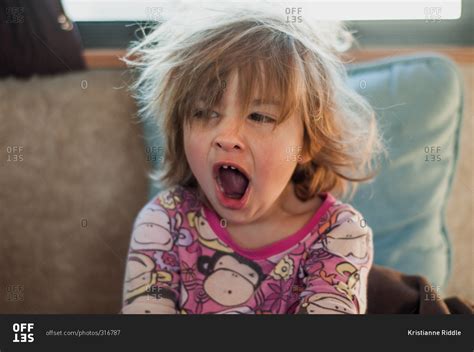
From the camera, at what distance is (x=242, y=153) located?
0.83 meters

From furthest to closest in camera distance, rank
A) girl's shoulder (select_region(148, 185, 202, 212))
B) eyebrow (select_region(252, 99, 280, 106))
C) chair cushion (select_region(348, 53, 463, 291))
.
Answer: chair cushion (select_region(348, 53, 463, 291)) → girl's shoulder (select_region(148, 185, 202, 212)) → eyebrow (select_region(252, 99, 280, 106))

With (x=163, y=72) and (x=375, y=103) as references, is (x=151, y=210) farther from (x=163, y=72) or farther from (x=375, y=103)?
(x=375, y=103)

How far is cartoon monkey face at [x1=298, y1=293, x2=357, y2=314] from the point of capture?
84cm

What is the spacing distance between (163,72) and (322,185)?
0.86 ft

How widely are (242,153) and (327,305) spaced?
208mm

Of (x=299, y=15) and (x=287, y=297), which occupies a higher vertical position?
(x=299, y=15)

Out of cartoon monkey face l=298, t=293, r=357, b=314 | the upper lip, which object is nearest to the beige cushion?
the upper lip

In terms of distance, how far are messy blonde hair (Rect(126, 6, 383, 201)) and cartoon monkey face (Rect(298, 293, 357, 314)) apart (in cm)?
15

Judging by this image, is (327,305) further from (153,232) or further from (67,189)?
(67,189)

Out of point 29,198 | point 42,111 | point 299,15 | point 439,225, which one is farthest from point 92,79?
point 439,225

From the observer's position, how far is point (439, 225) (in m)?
1.12

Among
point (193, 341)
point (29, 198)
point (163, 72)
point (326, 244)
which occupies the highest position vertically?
point (163, 72)
